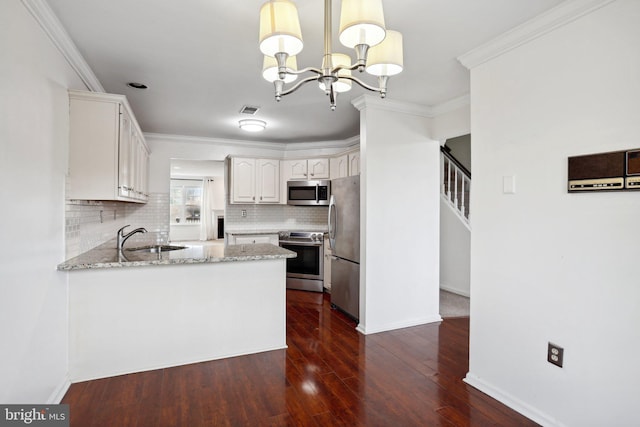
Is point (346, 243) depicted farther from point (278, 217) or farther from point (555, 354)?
point (278, 217)

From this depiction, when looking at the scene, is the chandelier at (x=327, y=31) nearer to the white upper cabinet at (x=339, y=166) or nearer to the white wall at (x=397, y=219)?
the white wall at (x=397, y=219)

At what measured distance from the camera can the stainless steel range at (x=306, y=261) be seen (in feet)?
16.5

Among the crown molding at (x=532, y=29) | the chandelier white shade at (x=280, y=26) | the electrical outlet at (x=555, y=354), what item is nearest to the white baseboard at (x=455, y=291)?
the electrical outlet at (x=555, y=354)

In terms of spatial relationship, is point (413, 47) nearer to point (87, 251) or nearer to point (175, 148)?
point (87, 251)

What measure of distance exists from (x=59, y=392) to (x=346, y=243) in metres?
2.78

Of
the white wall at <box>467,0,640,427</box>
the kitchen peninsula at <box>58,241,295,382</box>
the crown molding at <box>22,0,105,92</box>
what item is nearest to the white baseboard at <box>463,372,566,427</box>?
the white wall at <box>467,0,640,427</box>

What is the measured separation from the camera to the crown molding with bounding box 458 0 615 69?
5.85ft

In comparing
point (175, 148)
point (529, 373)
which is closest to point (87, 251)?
point (175, 148)

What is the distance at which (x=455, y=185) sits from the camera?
16.5 feet

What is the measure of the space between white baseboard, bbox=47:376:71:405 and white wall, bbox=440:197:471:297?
183 inches

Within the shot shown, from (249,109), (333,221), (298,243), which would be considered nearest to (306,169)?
(298,243)

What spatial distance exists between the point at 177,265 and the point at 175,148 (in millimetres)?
3183

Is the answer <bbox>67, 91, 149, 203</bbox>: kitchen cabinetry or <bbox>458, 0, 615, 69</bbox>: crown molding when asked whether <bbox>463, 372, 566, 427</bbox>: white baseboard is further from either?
<bbox>67, 91, 149, 203</bbox>: kitchen cabinetry

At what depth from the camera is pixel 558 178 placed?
75.4 inches
